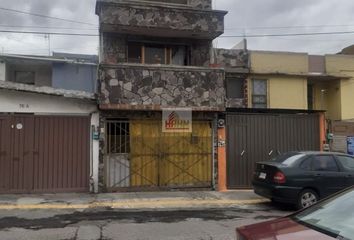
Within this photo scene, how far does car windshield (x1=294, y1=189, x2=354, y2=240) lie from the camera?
3958mm

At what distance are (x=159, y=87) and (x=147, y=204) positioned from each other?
438 cm

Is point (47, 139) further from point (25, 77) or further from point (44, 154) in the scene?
point (25, 77)

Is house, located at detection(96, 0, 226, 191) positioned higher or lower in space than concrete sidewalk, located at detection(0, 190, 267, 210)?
higher

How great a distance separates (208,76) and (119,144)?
3.88 meters

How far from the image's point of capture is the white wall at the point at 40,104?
50.9 ft

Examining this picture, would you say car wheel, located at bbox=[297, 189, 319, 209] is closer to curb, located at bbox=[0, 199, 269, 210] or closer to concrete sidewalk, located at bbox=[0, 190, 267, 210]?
curb, located at bbox=[0, 199, 269, 210]

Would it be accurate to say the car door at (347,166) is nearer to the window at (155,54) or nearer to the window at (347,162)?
the window at (347,162)

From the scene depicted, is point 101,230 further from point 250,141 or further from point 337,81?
point 337,81

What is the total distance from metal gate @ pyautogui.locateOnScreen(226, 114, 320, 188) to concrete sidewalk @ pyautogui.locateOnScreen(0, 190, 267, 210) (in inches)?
51.9

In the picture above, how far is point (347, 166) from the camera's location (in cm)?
1379

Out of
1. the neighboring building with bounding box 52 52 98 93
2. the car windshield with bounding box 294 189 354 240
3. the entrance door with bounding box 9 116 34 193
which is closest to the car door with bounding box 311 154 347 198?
the entrance door with bounding box 9 116 34 193

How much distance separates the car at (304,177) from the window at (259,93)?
40.6 feet

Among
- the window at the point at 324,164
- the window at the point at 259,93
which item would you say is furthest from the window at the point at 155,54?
the window at the point at 259,93

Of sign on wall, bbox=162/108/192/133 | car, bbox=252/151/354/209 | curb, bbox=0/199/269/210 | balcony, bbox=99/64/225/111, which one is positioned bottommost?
curb, bbox=0/199/269/210
